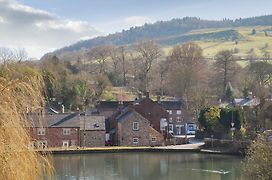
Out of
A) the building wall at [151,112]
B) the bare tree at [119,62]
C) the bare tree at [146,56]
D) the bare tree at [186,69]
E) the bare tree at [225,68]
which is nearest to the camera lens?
the building wall at [151,112]

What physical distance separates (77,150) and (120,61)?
5469 cm

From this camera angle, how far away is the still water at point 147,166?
36094 mm

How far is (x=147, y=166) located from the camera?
4072cm

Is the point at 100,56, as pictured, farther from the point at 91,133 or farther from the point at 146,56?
the point at 91,133

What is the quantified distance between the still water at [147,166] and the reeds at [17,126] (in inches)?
923

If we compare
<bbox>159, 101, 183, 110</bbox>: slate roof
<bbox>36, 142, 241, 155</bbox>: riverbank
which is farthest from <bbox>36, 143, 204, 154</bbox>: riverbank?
<bbox>159, 101, 183, 110</bbox>: slate roof

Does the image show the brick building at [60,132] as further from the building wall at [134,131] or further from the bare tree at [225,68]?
the bare tree at [225,68]

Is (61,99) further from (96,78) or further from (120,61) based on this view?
(120,61)

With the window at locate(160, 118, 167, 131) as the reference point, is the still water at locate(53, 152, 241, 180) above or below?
below

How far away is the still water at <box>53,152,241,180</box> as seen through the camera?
3609 cm

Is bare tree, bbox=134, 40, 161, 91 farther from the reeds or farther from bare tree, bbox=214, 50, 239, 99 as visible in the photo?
the reeds

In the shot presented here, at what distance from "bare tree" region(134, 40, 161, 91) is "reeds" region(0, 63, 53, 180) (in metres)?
76.6

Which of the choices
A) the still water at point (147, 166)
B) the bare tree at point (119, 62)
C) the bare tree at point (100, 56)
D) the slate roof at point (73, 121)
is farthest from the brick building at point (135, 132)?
the bare tree at point (100, 56)

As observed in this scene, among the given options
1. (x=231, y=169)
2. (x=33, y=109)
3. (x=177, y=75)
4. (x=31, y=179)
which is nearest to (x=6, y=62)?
(x=33, y=109)
